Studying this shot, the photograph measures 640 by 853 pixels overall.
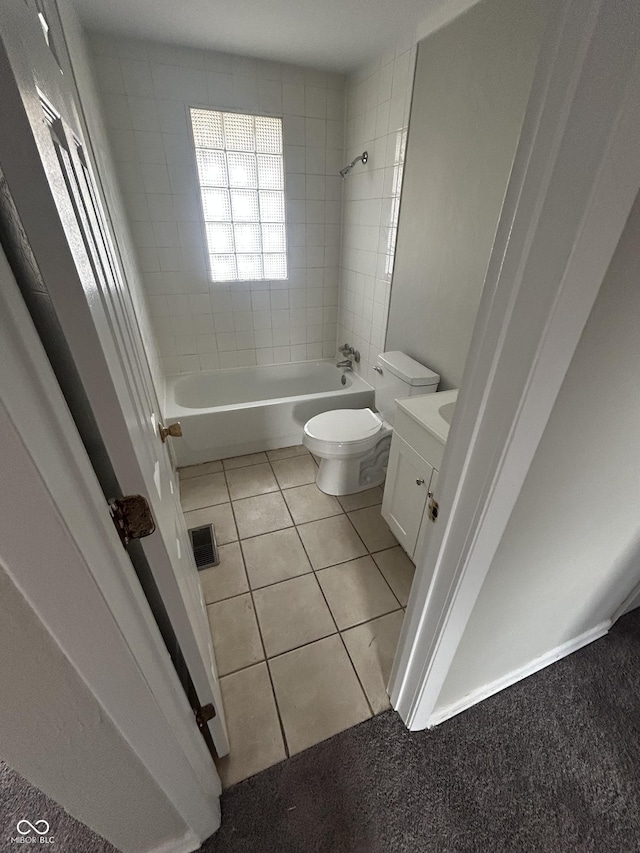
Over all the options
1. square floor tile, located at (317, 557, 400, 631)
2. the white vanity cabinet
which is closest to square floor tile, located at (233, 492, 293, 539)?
square floor tile, located at (317, 557, 400, 631)

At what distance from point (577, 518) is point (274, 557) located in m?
1.30

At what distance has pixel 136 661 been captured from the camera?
539 mm

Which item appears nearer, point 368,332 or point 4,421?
point 4,421

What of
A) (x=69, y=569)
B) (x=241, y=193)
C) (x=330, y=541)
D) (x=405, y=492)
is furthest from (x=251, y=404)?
(x=69, y=569)

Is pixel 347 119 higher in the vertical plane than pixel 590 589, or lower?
higher

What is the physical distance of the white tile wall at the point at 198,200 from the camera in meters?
2.03

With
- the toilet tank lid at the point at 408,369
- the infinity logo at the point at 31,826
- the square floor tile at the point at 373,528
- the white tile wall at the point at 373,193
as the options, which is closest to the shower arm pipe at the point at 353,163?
the white tile wall at the point at 373,193

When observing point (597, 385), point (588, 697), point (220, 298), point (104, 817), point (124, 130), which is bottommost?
point (588, 697)

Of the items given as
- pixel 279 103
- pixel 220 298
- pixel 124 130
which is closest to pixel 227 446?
pixel 220 298

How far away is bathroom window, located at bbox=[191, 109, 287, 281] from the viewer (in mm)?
2258

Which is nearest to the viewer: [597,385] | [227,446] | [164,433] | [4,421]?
[4,421]

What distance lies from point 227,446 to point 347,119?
2.39 metres

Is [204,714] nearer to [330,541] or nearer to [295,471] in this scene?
[330,541]

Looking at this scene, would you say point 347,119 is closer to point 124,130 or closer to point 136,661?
point 124,130
